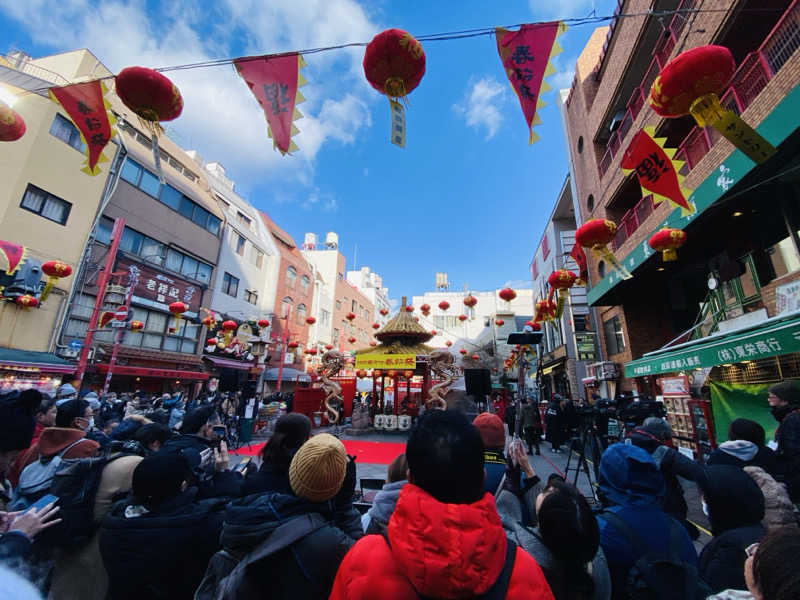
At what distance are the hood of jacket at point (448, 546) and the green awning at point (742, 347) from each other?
618cm

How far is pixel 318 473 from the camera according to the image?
1.71 m

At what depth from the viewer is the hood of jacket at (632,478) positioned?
201 cm

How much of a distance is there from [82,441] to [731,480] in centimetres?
501

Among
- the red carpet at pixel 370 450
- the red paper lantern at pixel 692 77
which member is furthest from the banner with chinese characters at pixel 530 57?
the red carpet at pixel 370 450

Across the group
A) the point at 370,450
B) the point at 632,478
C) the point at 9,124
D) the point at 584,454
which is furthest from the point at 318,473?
the point at 370,450

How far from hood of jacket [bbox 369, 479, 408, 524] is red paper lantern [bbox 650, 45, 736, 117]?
4922mm

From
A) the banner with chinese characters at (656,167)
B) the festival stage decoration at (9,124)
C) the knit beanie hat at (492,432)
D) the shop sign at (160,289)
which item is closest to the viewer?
the knit beanie hat at (492,432)

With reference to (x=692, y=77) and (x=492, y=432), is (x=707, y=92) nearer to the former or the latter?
Answer: (x=692, y=77)

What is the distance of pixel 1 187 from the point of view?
42.0 feet

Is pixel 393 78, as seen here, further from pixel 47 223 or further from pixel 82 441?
pixel 47 223

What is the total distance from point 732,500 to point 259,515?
3028 mm

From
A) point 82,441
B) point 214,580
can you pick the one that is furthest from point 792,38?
point 82,441

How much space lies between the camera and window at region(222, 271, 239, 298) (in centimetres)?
2369

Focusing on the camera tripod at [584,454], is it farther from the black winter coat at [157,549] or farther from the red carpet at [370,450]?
the red carpet at [370,450]
